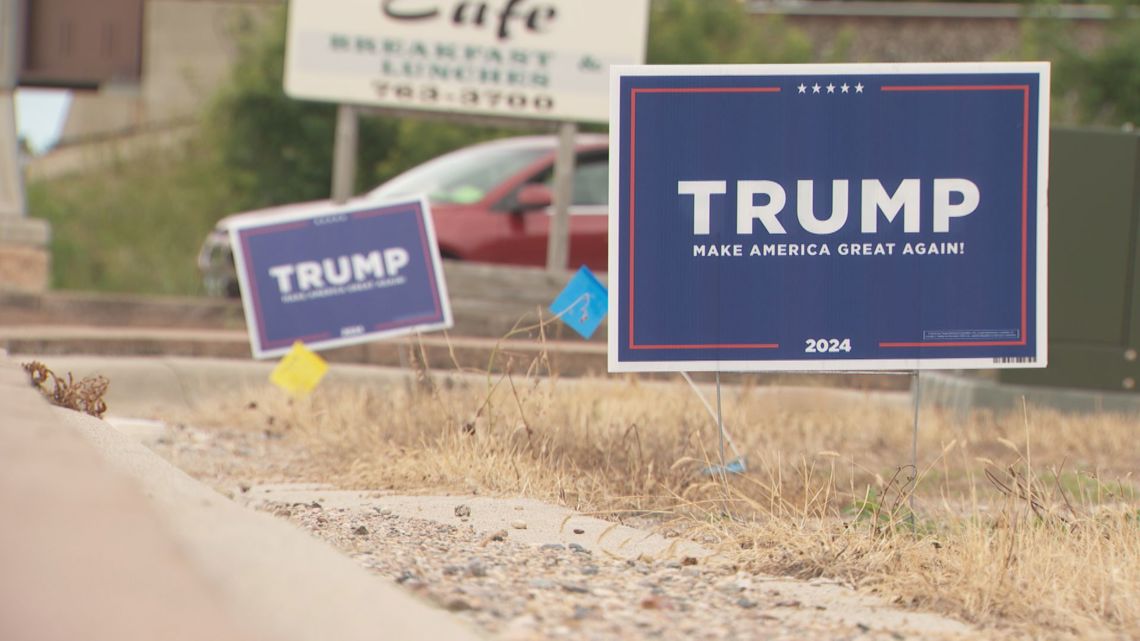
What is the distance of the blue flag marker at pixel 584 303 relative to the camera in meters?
6.80

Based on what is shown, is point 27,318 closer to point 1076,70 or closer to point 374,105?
point 374,105

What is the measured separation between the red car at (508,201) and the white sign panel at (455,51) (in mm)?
555

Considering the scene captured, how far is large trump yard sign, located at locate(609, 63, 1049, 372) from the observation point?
5773mm

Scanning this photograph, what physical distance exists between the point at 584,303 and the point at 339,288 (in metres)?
2.45

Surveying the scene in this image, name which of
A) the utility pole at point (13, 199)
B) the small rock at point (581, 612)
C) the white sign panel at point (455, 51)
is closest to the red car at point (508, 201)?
the white sign panel at point (455, 51)

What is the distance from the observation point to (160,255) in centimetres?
1941

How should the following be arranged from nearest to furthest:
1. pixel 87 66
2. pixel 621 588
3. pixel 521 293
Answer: pixel 621 588 < pixel 521 293 < pixel 87 66

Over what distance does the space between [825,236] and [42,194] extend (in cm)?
1602

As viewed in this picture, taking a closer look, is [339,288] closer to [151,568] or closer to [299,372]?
[299,372]

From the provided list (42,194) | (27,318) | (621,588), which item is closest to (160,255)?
(42,194)

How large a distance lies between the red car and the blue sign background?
12.9 ft

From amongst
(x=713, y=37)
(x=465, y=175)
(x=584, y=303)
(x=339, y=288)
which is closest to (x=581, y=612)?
(x=584, y=303)

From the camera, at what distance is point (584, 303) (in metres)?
6.82

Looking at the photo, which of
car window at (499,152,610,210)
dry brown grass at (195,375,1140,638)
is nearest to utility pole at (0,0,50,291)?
car window at (499,152,610,210)
